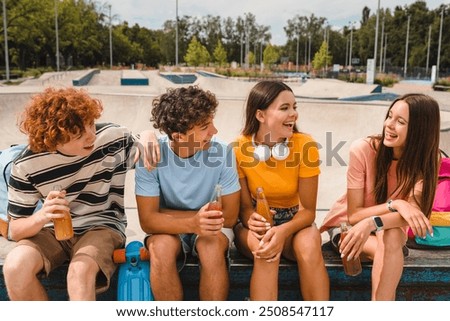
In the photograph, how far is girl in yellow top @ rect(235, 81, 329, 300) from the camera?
2.33m

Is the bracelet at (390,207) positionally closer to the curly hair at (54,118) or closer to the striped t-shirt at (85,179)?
the striped t-shirt at (85,179)

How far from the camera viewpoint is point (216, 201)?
2385 millimetres

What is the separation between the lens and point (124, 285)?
240 centimetres

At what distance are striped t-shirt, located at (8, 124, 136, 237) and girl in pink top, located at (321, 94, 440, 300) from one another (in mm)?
1337

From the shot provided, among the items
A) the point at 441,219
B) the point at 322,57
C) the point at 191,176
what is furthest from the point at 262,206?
the point at 322,57

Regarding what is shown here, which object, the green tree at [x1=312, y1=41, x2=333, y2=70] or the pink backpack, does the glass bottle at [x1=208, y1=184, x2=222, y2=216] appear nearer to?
the pink backpack

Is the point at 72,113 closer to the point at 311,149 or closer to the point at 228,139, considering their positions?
the point at 311,149

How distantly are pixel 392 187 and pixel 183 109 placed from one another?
131 centimetres

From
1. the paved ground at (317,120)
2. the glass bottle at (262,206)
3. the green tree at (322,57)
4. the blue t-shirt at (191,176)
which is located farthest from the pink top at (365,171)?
the green tree at (322,57)

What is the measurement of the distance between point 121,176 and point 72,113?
0.51m

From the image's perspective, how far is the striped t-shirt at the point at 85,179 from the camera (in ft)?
7.81

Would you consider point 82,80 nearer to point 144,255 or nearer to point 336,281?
point 144,255

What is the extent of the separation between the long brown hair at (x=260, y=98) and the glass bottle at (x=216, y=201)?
19.7 inches

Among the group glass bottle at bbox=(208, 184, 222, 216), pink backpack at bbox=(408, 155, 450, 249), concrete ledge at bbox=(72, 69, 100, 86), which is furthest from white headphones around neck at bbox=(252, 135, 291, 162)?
concrete ledge at bbox=(72, 69, 100, 86)
